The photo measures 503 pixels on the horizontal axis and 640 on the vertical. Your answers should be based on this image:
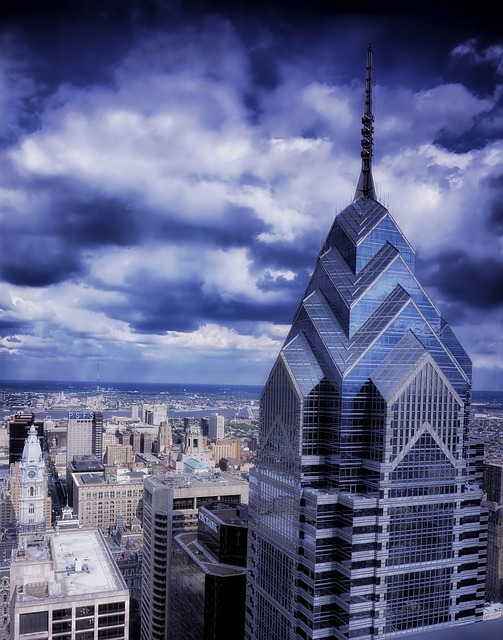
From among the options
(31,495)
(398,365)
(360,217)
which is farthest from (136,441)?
(398,365)

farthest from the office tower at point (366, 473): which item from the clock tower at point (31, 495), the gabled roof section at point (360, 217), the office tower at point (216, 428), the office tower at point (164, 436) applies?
the office tower at point (164, 436)

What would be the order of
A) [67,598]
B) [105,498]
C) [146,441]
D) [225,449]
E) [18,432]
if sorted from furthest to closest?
[146,441] < [225,449] < [18,432] < [105,498] < [67,598]

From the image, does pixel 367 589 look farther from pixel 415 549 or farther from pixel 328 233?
pixel 328 233

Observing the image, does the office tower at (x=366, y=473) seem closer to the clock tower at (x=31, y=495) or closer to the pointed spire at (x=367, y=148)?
the pointed spire at (x=367, y=148)

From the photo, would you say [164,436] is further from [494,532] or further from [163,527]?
[494,532]

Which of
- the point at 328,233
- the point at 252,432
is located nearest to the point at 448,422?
the point at 328,233

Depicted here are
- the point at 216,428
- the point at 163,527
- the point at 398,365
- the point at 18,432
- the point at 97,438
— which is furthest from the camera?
the point at 97,438

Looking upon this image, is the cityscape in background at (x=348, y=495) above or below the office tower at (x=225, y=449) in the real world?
above
